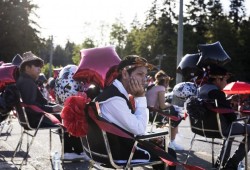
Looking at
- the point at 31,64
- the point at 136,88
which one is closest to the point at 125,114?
the point at 136,88

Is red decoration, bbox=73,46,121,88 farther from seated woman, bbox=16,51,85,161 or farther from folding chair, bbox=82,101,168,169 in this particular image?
folding chair, bbox=82,101,168,169

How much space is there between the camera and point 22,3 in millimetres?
47188

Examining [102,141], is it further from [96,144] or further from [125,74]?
[125,74]

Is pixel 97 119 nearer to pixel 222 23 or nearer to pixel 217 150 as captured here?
pixel 217 150

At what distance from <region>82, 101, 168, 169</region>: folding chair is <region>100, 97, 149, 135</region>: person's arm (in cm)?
11

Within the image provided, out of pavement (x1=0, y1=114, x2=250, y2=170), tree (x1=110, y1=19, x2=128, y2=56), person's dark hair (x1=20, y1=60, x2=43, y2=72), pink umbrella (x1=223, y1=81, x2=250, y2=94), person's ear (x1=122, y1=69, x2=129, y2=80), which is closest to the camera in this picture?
person's ear (x1=122, y1=69, x2=129, y2=80)

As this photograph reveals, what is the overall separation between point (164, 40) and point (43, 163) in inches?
2221

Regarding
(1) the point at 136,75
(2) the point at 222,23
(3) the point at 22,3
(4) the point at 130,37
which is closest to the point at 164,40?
(4) the point at 130,37

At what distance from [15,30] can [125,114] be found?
144 feet

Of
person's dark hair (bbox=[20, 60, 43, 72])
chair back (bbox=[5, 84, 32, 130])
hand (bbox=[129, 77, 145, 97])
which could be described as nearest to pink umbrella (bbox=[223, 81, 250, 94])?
person's dark hair (bbox=[20, 60, 43, 72])

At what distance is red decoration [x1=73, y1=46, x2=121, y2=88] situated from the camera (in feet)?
17.2

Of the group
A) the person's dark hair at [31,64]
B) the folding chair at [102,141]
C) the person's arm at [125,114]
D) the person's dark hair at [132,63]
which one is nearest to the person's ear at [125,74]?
the person's dark hair at [132,63]

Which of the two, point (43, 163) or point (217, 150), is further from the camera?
point (217, 150)

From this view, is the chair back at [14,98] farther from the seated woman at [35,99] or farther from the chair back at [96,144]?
the chair back at [96,144]
